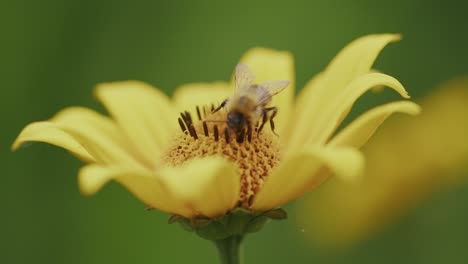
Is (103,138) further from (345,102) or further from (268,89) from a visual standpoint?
(345,102)

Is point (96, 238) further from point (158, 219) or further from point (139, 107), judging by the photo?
point (139, 107)

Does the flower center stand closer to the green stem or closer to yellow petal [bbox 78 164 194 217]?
the green stem

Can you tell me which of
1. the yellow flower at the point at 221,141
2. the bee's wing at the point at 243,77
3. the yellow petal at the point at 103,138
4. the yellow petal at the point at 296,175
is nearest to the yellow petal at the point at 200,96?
the yellow flower at the point at 221,141

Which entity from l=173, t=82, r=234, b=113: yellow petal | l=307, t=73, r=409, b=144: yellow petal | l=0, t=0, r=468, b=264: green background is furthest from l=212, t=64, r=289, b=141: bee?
l=0, t=0, r=468, b=264: green background

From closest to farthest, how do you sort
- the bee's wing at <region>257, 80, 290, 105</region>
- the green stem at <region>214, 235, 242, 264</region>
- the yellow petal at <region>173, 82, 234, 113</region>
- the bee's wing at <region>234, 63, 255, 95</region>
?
the green stem at <region>214, 235, 242, 264</region> < the bee's wing at <region>257, 80, 290, 105</region> < the bee's wing at <region>234, 63, 255, 95</region> < the yellow petal at <region>173, 82, 234, 113</region>

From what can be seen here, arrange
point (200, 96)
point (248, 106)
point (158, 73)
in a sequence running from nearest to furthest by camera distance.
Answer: point (248, 106) < point (200, 96) < point (158, 73)

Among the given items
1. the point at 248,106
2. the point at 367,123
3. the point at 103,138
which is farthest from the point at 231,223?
the point at 103,138

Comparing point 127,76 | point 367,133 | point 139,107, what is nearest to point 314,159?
point 367,133
